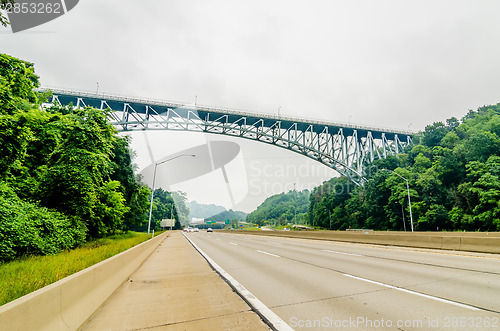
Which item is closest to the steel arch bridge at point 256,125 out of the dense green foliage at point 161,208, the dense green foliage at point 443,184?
the dense green foliage at point 443,184

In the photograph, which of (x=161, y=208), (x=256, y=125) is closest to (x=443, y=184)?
(x=256, y=125)

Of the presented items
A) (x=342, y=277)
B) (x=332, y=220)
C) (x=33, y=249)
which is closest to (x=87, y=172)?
(x=33, y=249)

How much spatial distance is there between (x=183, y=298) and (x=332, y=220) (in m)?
84.2

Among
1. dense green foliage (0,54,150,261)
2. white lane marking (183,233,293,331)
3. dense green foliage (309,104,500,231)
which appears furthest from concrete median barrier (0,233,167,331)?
dense green foliage (309,104,500,231)

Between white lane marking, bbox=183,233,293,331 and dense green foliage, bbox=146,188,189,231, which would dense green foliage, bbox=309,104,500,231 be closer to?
white lane marking, bbox=183,233,293,331

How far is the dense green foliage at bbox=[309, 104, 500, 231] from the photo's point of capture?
3891cm

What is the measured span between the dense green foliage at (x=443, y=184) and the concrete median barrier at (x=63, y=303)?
4652cm

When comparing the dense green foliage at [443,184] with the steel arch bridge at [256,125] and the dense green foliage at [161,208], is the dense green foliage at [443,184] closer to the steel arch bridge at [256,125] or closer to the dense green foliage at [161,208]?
the steel arch bridge at [256,125]

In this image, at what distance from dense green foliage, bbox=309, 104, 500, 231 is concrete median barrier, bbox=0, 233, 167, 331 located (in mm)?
46520

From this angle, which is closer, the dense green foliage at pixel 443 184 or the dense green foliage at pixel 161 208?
the dense green foliage at pixel 443 184

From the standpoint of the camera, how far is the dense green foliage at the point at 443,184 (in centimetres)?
3891

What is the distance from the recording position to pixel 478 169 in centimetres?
4138

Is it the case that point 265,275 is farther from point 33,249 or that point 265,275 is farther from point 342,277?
point 33,249

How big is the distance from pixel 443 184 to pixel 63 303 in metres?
60.0
